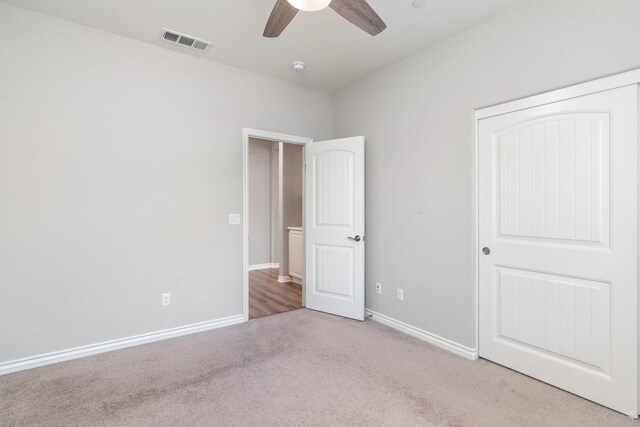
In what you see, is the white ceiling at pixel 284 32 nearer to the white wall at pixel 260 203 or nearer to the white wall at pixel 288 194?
the white wall at pixel 288 194

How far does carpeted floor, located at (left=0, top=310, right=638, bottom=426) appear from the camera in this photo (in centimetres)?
181

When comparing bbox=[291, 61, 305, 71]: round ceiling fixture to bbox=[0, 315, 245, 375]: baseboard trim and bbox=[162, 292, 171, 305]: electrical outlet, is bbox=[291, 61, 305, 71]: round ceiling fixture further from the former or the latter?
bbox=[0, 315, 245, 375]: baseboard trim

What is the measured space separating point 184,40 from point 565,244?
3.49 m

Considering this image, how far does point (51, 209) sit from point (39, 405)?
1408 mm

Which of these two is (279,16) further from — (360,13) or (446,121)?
(446,121)

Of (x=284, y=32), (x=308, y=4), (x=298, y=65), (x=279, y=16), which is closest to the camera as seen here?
(x=308, y=4)

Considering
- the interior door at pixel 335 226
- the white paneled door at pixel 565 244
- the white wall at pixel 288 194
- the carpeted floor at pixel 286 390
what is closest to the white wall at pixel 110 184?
the carpeted floor at pixel 286 390

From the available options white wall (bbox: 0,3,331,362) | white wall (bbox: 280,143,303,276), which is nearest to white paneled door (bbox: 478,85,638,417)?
white wall (bbox: 0,3,331,362)

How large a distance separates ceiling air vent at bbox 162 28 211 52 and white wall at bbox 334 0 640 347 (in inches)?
69.1

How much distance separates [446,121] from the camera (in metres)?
2.76

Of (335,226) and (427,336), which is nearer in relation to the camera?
(427,336)

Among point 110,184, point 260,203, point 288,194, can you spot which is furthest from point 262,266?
point 110,184

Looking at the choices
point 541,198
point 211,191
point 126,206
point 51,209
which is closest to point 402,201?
point 541,198

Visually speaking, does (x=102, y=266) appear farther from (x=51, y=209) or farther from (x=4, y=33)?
(x=4, y=33)
